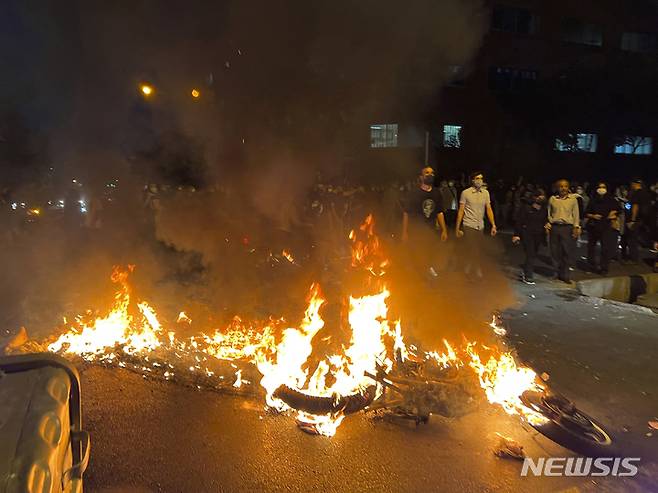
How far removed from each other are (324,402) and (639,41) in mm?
27124

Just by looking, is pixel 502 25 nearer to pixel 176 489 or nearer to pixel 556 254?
pixel 556 254

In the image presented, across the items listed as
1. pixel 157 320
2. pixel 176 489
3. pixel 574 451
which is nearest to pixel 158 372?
pixel 157 320

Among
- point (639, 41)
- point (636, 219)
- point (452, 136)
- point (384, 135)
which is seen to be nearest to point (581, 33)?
point (639, 41)

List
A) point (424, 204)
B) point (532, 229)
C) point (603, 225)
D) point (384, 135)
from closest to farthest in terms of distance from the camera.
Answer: point (384, 135) < point (424, 204) < point (532, 229) < point (603, 225)

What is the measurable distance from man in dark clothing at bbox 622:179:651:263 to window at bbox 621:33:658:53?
19.2m

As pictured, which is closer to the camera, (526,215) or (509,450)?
(509,450)

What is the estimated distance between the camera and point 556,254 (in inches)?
274

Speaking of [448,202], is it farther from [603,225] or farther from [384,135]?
[384,135]

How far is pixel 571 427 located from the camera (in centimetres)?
284

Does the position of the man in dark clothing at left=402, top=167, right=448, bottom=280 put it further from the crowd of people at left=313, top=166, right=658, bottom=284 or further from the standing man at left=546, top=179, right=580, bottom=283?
the standing man at left=546, top=179, right=580, bottom=283

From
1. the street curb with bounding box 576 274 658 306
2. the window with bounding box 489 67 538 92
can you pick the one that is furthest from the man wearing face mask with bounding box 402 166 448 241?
the window with bounding box 489 67 538 92

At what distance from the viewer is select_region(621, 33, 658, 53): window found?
2323 centimetres

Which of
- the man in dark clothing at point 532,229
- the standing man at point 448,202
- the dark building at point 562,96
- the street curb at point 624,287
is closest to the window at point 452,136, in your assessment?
the dark building at point 562,96

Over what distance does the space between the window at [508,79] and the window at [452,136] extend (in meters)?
3.62
